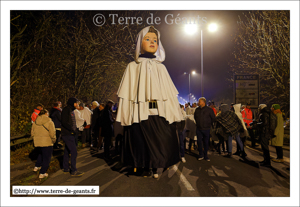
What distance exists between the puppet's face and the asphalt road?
9.78 ft

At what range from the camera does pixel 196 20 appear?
21.5ft

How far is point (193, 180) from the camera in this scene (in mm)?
5461

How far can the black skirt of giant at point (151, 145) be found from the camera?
5375 millimetres

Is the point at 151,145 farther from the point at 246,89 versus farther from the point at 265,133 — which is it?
the point at 246,89

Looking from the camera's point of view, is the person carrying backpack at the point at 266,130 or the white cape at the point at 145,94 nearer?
the white cape at the point at 145,94

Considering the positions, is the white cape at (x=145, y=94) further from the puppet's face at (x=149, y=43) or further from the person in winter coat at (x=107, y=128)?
the person in winter coat at (x=107, y=128)

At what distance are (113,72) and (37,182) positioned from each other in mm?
14187

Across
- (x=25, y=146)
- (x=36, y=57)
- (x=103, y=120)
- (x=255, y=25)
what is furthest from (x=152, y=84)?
(x=255, y=25)

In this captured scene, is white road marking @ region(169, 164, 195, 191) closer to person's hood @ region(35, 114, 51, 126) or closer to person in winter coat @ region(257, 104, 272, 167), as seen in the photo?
person in winter coat @ region(257, 104, 272, 167)

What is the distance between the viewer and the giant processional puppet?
543cm

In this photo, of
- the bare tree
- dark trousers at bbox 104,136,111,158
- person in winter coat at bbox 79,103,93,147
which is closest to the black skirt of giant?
dark trousers at bbox 104,136,111,158

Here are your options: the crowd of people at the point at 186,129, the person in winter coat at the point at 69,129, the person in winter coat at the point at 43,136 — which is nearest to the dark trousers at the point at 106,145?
the crowd of people at the point at 186,129

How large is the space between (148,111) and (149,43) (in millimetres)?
1614

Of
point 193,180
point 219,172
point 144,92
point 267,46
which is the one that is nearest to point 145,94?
point 144,92
